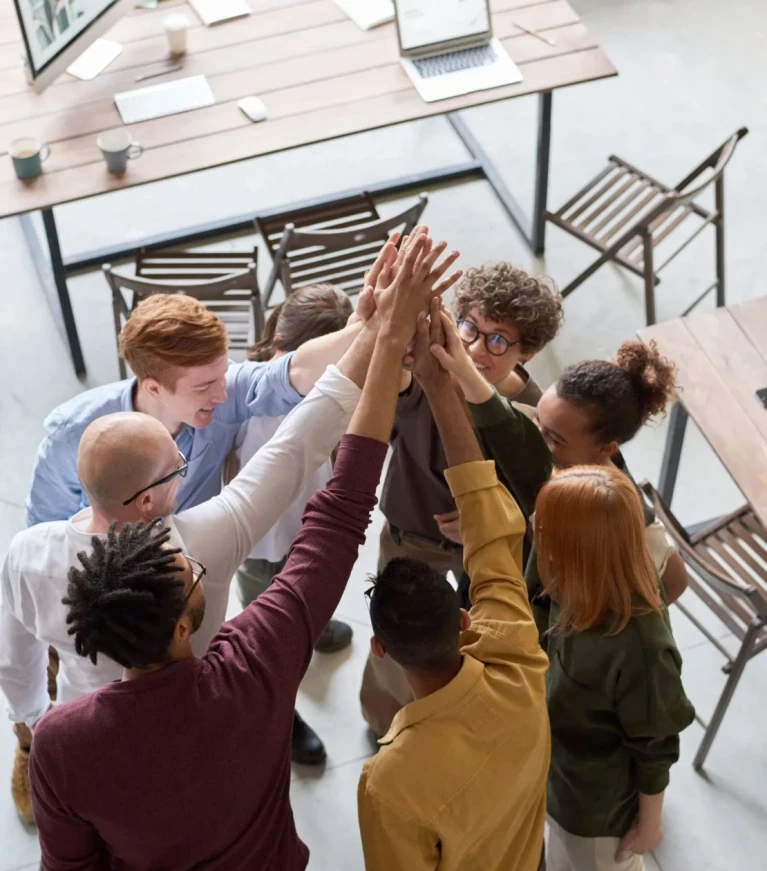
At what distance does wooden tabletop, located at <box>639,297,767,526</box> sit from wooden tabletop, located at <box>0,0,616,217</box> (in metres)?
1.36

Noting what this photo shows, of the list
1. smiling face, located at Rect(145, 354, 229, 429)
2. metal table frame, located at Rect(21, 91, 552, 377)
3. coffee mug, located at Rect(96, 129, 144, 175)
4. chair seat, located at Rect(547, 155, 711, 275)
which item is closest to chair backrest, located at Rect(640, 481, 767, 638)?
smiling face, located at Rect(145, 354, 229, 429)

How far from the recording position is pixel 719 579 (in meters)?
2.55

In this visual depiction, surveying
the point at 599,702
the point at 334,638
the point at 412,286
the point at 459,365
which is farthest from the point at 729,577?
the point at 412,286

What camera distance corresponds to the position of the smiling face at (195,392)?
2.21 m

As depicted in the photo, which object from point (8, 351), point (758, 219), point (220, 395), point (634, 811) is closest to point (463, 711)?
point (634, 811)

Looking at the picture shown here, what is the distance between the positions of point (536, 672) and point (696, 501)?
2121mm

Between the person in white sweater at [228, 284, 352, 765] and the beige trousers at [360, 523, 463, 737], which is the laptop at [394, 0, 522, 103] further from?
the beige trousers at [360, 523, 463, 737]

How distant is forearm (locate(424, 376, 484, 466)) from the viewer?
6.12 feet

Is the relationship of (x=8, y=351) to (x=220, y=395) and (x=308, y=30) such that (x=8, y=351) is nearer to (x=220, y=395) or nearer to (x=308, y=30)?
(x=308, y=30)

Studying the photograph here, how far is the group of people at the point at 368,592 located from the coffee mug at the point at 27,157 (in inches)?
65.9

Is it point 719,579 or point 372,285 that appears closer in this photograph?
point 372,285

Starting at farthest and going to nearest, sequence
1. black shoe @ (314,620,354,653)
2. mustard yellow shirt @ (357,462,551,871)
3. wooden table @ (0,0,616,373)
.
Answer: wooden table @ (0,0,616,373) → black shoe @ (314,620,354,653) → mustard yellow shirt @ (357,462,551,871)

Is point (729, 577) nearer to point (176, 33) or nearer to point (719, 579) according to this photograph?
point (719, 579)

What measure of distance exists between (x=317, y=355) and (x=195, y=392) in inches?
10.9
